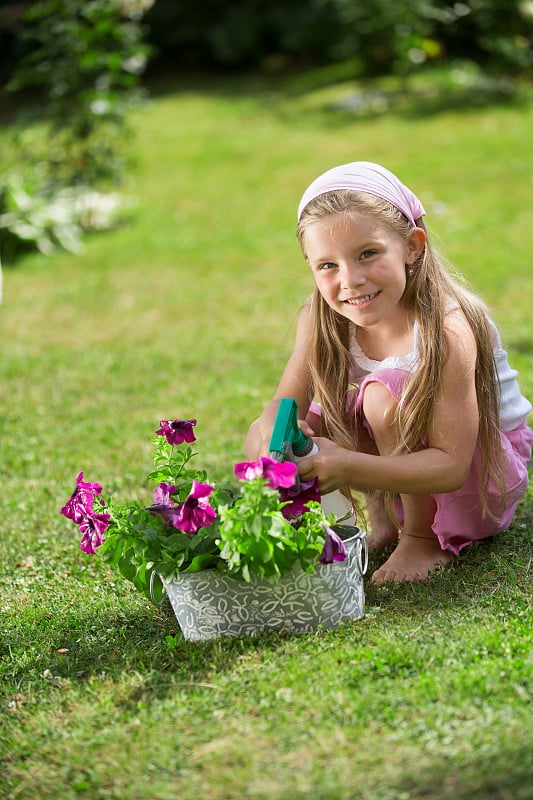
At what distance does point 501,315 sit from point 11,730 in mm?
3753

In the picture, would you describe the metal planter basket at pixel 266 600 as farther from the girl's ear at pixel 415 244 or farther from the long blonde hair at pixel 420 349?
the girl's ear at pixel 415 244

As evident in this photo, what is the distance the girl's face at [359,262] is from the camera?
8.28 ft

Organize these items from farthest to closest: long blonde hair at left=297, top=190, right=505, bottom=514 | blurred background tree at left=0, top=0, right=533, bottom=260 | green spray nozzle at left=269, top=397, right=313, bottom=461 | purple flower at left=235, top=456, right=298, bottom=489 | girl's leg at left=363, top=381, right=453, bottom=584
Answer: blurred background tree at left=0, top=0, right=533, bottom=260 → girl's leg at left=363, top=381, right=453, bottom=584 → long blonde hair at left=297, top=190, right=505, bottom=514 → green spray nozzle at left=269, top=397, right=313, bottom=461 → purple flower at left=235, top=456, right=298, bottom=489

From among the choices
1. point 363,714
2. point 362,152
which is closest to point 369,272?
point 363,714

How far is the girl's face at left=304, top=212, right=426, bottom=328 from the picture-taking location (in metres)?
2.52

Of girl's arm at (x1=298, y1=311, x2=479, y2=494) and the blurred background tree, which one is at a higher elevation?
the blurred background tree

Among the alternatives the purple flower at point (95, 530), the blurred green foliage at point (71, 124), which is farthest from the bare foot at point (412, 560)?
the blurred green foliage at point (71, 124)

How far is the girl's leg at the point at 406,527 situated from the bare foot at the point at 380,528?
9 cm

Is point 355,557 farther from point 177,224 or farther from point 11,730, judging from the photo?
point 177,224

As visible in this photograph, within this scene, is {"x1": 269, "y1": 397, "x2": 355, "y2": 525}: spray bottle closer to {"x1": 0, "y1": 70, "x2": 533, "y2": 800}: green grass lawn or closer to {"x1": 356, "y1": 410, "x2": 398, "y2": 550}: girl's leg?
{"x1": 0, "y1": 70, "x2": 533, "y2": 800}: green grass lawn

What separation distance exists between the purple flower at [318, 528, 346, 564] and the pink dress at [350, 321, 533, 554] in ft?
1.69

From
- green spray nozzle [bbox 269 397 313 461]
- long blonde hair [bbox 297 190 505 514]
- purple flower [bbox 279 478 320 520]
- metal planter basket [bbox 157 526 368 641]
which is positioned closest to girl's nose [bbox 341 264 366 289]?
long blonde hair [bbox 297 190 505 514]

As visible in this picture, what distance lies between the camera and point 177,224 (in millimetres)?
7961

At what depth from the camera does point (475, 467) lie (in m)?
2.80
